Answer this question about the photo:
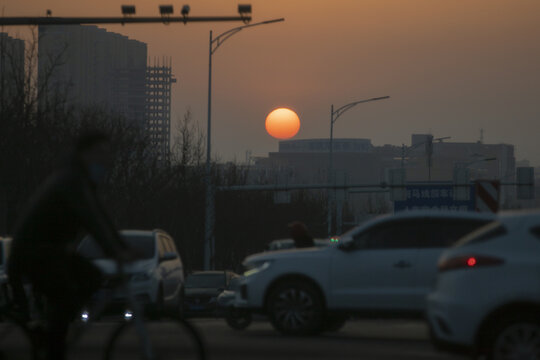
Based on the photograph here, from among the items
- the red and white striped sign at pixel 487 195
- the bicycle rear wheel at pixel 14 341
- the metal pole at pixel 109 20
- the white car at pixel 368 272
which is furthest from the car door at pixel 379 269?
the red and white striped sign at pixel 487 195

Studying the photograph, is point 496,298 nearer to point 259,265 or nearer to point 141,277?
point 259,265

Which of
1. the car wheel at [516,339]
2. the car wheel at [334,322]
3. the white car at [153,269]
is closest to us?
the car wheel at [516,339]

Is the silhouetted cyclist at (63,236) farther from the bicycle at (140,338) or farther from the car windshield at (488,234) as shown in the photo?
the car windshield at (488,234)

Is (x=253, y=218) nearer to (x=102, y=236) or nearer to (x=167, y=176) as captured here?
(x=167, y=176)

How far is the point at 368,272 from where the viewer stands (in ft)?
47.2

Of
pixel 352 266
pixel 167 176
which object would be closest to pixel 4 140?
pixel 167 176

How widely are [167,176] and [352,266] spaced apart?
138ft

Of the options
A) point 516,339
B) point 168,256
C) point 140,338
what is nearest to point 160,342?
point 140,338

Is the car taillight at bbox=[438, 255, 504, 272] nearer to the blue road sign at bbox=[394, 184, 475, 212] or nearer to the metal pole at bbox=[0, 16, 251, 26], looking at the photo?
the metal pole at bbox=[0, 16, 251, 26]

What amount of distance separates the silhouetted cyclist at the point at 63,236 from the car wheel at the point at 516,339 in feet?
11.4

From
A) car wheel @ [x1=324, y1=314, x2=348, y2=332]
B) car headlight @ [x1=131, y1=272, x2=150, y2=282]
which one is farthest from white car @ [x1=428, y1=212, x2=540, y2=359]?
car headlight @ [x1=131, y1=272, x2=150, y2=282]

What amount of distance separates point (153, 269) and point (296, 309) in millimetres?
4538

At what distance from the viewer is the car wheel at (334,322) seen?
15.2 metres

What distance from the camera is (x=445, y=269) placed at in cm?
957
